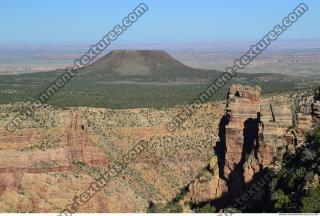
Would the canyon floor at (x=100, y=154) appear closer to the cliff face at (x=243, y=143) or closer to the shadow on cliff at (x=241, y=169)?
the cliff face at (x=243, y=143)

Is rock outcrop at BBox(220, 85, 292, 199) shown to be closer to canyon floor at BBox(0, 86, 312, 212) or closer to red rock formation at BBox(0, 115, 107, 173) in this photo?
canyon floor at BBox(0, 86, 312, 212)

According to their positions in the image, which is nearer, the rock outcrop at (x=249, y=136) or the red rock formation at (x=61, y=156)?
the rock outcrop at (x=249, y=136)

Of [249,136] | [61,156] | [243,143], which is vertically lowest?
[61,156]

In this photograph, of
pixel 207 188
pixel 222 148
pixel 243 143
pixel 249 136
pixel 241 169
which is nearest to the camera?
pixel 241 169

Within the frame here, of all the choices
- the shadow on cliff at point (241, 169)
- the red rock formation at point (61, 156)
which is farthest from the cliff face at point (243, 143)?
the red rock formation at point (61, 156)

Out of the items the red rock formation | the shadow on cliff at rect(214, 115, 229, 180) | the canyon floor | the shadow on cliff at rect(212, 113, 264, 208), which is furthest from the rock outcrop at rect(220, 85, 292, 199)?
the red rock formation

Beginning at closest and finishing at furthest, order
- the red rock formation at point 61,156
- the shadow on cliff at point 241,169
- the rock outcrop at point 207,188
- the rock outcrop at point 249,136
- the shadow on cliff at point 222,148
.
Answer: the rock outcrop at point 249,136
the shadow on cliff at point 241,169
the rock outcrop at point 207,188
the shadow on cliff at point 222,148
the red rock formation at point 61,156

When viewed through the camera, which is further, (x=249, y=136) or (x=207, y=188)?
(x=207, y=188)

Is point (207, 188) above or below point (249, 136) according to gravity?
below

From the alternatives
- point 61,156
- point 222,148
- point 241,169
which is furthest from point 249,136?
point 61,156

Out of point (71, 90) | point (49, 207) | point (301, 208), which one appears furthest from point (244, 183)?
point (71, 90)

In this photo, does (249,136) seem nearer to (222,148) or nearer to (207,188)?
(222,148)
